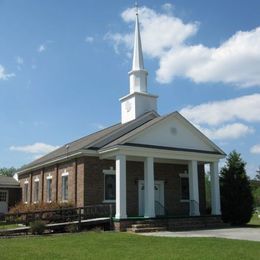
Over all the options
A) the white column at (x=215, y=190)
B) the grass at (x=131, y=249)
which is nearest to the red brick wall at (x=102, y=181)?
the white column at (x=215, y=190)

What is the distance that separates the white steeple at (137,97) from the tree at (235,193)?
654cm

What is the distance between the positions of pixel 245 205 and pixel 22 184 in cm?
1892

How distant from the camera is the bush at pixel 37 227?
65.0 feet

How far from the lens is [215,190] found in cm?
2666

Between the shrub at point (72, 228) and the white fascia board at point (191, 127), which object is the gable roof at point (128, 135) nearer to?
the white fascia board at point (191, 127)

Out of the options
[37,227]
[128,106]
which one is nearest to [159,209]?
[128,106]

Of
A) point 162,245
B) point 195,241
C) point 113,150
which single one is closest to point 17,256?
point 162,245

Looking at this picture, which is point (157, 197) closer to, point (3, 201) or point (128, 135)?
point (128, 135)

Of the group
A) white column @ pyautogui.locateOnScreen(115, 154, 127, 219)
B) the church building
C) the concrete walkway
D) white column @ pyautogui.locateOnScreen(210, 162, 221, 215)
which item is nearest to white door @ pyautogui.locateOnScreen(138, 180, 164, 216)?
the church building

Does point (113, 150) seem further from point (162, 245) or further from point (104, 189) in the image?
point (162, 245)

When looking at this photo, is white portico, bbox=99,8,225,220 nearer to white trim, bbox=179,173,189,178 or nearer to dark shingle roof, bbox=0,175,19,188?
white trim, bbox=179,173,189,178

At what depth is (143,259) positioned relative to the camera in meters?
11.8

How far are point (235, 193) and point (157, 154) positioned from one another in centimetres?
678

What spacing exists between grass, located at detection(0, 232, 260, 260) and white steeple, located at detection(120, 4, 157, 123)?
13.6m
